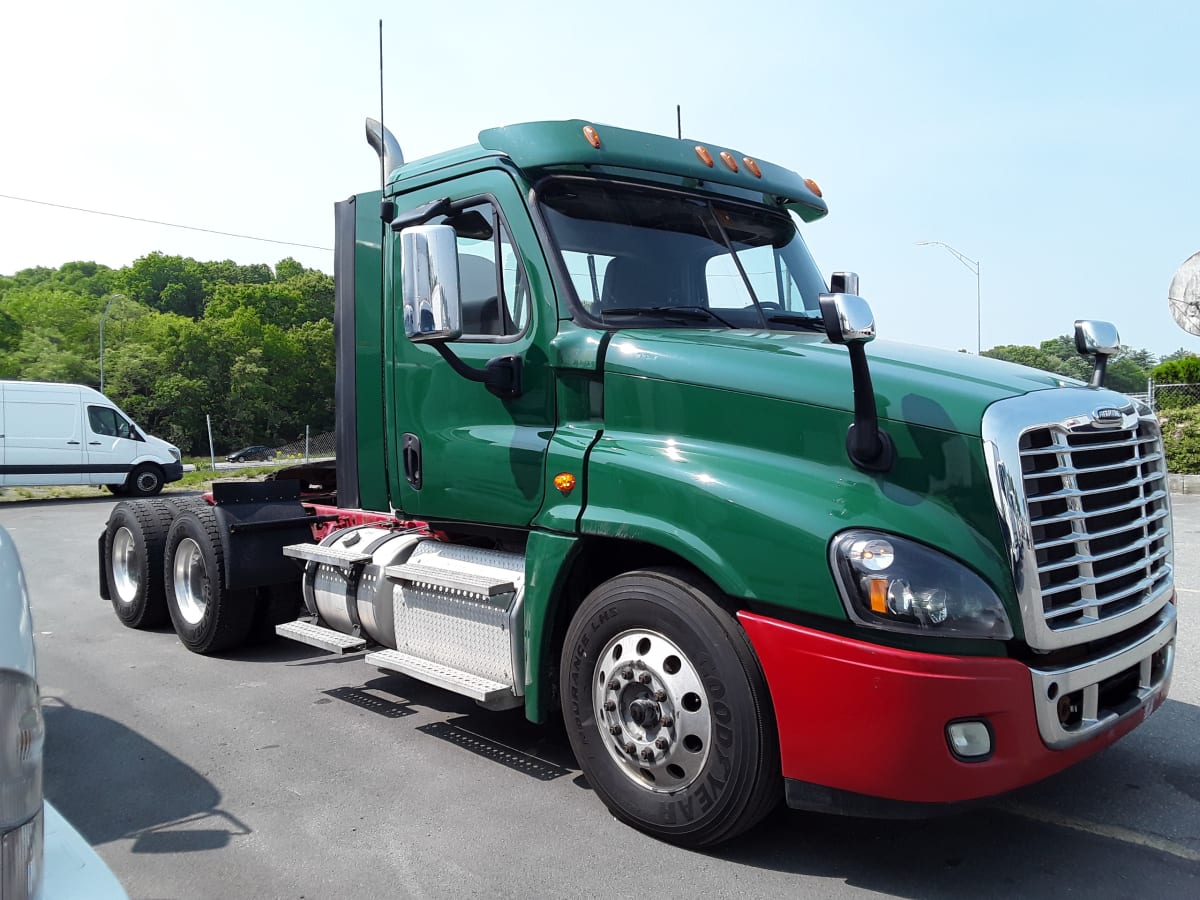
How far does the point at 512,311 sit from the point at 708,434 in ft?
4.10

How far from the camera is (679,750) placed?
11.6 feet

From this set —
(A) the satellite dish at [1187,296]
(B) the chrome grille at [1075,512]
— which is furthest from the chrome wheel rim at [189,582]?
(A) the satellite dish at [1187,296]

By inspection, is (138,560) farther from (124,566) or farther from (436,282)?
(436,282)

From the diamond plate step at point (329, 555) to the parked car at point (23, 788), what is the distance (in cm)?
346

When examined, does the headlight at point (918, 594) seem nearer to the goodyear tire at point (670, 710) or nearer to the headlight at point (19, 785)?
the goodyear tire at point (670, 710)

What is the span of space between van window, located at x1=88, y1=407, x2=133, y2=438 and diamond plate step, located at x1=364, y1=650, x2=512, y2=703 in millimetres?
19466

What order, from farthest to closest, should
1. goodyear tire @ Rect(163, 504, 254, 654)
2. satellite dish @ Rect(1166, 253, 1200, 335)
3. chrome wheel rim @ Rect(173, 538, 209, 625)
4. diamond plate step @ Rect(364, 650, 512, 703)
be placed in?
satellite dish @ Rect(1166, 253, 1200, 335) < chrome wheel rim @ Rect(173, 538, 209, 625) < goodyear tire @ Rect(163, 504, 254, 654) < diamond plate step @ Rect(364, 650, 512, 703)

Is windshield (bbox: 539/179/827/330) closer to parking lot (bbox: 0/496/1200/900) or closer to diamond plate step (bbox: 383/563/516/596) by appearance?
diamond plate step (bbox: 383/563/516/596)

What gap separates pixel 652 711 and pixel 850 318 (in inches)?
63.5

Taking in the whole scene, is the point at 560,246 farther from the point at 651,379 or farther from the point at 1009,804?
the point at 1009,804

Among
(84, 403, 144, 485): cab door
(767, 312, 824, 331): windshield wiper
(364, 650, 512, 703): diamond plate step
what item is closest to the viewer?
(364, 650, 512, 703): diamond plate step

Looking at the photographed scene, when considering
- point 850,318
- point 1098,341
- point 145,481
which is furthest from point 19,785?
point 145,481

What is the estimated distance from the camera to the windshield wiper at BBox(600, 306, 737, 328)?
4301 mm

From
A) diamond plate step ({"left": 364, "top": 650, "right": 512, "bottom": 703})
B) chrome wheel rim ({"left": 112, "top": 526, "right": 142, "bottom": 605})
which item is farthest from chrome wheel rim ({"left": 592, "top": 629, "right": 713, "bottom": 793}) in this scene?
chrome wheel rim ({"left": 112, "top": 526, "right": 142, "bottom": 605})
